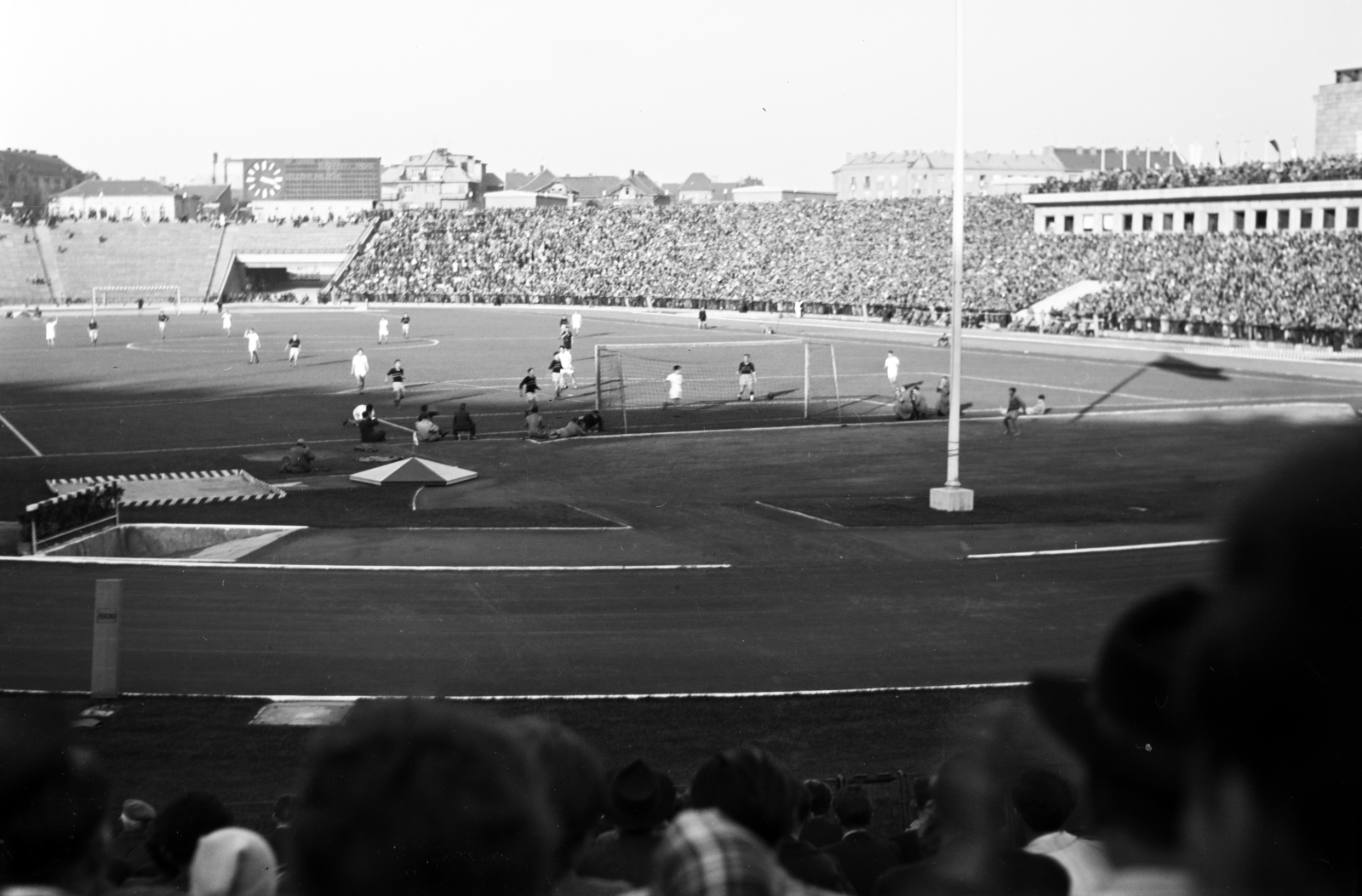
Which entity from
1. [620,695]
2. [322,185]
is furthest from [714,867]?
[322,185]

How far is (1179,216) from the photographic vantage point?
2746 inches

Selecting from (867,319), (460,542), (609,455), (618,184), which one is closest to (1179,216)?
(867,319)

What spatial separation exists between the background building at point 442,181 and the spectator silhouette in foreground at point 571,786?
437 ft

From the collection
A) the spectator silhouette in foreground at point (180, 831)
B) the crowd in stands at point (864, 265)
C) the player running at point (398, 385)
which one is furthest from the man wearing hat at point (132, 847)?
the crowd in stands at point (864, 265)

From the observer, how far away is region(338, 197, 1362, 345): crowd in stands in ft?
192

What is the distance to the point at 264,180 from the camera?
14338 cm

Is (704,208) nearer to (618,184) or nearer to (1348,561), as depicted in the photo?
(618,184)

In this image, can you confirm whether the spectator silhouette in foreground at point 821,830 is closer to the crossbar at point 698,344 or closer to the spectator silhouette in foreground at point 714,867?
the spectator silhouette in foreground at point 714,867

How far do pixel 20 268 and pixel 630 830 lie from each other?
109 m

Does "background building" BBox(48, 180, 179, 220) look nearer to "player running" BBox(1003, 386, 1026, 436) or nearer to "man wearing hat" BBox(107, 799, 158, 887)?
"player running" BBox(1003, 386, 1026, 436)

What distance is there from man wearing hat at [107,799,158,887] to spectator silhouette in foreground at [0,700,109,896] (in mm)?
1359

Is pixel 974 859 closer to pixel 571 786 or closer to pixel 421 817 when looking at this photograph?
pixel 421 817

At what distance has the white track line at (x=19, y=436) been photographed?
29.4 m

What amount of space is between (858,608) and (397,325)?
6012cm
